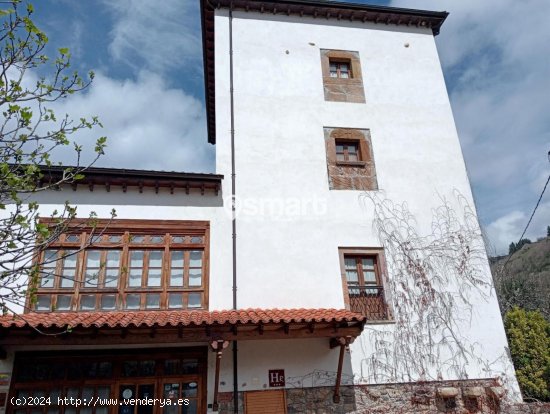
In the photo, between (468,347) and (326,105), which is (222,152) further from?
(468,347)

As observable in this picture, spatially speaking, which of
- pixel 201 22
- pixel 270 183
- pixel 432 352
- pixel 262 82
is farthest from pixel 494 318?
pixel 201 22

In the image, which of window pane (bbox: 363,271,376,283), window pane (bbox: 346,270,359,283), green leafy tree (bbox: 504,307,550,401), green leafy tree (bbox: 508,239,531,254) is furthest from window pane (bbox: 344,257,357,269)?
green leafy tree (bbox: 508,239,531,254)

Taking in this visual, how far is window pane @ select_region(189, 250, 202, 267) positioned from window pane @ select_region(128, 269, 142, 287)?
40.6 inches

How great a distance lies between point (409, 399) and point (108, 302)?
6.13 meters

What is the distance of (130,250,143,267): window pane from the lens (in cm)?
848

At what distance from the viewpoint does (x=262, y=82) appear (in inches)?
432

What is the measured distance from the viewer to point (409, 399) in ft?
26.7

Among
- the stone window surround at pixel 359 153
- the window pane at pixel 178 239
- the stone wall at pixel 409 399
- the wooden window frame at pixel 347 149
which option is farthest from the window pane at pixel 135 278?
the wooden window frame at pixel 347 149

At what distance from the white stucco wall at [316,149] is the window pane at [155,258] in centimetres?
165

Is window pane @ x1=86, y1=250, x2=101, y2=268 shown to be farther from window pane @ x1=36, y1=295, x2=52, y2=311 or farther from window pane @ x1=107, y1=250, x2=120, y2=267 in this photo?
window pane @ x1=36, y1=295, x2=52, y2=311

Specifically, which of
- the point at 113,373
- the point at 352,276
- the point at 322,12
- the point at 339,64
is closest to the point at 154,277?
the point at 113,373

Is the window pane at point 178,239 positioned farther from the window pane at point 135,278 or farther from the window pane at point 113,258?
the window pane at point 113,258

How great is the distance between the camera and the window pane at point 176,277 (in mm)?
8469

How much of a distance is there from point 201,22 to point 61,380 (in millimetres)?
9777
